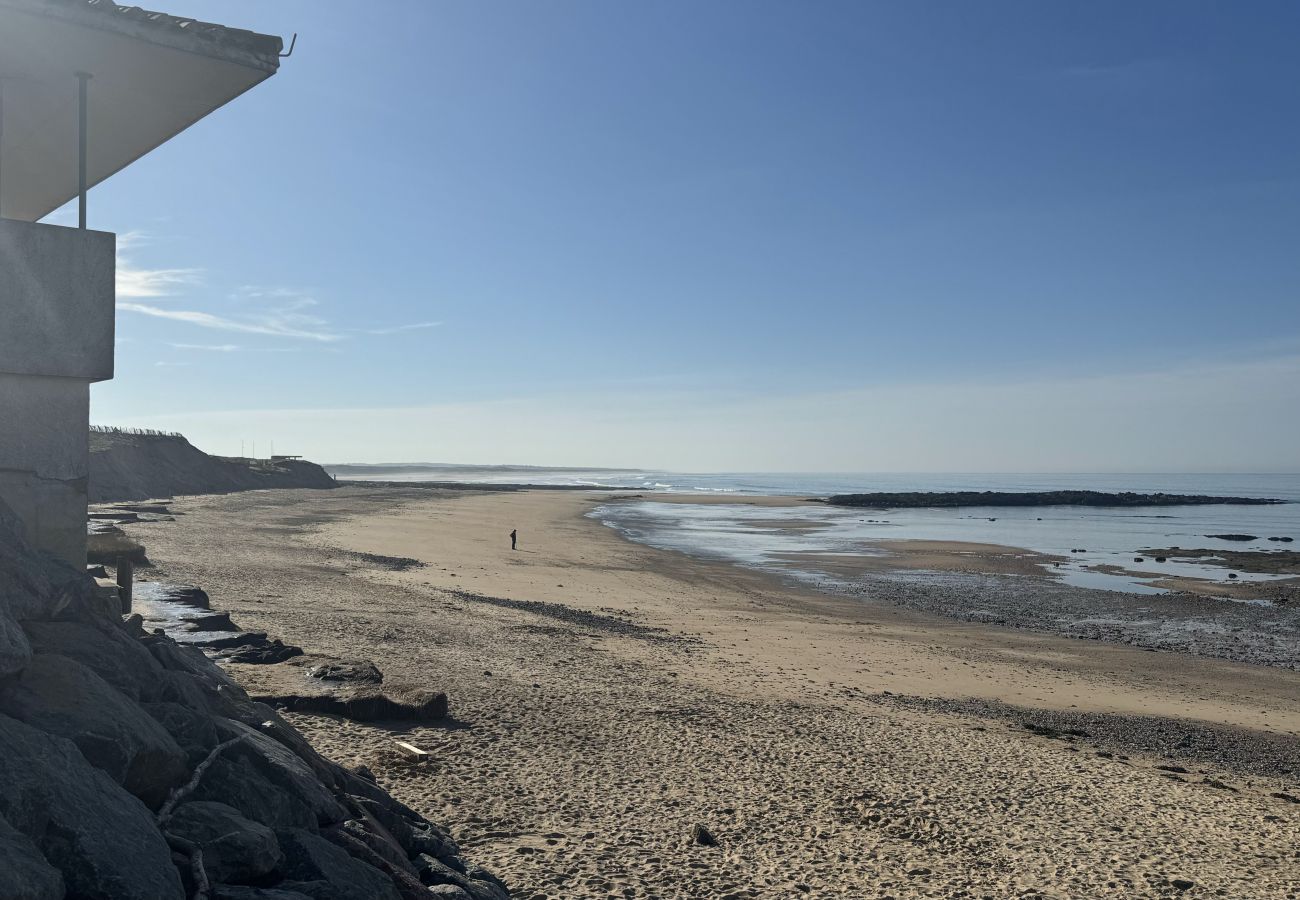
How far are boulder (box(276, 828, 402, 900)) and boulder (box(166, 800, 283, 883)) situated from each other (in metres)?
0.14

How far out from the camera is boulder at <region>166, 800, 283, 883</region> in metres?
4.15

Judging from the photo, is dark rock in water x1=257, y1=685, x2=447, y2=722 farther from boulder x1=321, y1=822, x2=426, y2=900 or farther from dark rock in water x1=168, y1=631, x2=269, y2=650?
boulder x1=321, y1=822, x2=426, y2=900

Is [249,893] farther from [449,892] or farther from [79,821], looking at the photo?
[449,892]

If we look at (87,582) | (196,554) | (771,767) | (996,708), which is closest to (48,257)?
(87,582)

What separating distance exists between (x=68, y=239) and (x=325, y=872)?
4.82m

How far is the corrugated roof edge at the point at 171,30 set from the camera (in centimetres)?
568

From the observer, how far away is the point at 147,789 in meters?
4.46

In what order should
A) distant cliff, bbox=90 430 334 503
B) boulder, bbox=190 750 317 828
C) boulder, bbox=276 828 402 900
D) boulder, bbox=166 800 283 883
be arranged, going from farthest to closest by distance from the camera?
distant cliff, bbox=90 430 334 503
boulder, bbox=190 750 317 828
boulder, bbox=276 828 402 900
boulder, bbox=166 800 283 883

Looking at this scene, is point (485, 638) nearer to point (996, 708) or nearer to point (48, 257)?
point (996, 708)

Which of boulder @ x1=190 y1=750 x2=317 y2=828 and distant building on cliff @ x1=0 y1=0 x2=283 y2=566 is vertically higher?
distant building on cliff @ x1=0 y1=0 x2=283 y2=566

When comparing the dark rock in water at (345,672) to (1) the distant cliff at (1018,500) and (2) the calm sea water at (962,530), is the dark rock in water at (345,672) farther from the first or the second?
(1) the distant cliff at (1018,500)

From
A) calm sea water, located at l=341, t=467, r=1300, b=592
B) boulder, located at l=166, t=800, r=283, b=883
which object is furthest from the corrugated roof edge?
calm sea water, located at l=341, t=467, r=1300, b=592

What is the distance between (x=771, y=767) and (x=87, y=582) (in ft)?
23.7

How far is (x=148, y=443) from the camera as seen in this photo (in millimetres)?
69312
